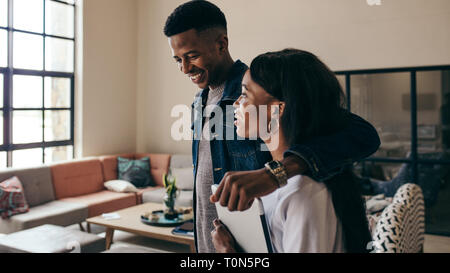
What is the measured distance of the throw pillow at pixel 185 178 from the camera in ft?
15.8

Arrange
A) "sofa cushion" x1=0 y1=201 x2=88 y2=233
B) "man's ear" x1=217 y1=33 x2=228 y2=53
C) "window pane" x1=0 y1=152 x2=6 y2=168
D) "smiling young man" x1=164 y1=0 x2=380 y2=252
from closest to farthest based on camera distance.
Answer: "smiling young man" x1=164 y1=0 x2=380 y2=252 → "man's ear" x1=217 y1=33 x2=228 y2=53 → "sofa cushion" x1=0 y1=201 x2=88 y2=233 → "window pane" x1=0 y1=152 x2=6 y2=168

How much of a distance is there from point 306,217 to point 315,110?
0.63 ft

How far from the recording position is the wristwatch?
0.56m

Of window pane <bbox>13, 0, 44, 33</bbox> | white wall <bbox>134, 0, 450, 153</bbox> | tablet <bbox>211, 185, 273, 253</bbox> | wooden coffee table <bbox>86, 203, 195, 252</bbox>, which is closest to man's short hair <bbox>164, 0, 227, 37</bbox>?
tablet <bbox>211, 185, 273, 253</bbox>

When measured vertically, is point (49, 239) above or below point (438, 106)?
below

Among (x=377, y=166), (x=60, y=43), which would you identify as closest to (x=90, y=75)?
(x=60, y=43)

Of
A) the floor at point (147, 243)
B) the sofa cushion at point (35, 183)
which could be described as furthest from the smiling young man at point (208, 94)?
the sofa cushion at point (35, 183)

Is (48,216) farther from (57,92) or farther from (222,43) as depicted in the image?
(222,43)

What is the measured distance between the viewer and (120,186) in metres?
4.63

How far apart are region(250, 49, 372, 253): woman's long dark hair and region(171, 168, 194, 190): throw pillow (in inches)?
163

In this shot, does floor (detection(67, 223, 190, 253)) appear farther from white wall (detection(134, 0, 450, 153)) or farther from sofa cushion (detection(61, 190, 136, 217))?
white wall (detection(134, 0, 450, 153))
